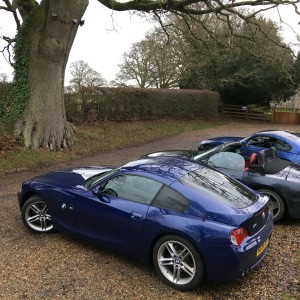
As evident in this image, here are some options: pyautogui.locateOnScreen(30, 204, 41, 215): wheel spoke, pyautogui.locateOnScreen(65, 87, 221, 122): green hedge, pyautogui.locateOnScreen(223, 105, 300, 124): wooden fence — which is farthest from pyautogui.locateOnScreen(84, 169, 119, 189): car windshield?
pyautogui.locateOnScreen(223, 105, 300, 124): wooden fence

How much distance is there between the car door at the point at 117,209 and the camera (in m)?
4.75

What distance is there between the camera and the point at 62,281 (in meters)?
4.62

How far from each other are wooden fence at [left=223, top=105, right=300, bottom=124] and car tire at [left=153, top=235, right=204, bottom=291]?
2603 cm

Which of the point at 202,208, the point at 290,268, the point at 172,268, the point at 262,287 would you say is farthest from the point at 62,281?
the point at 290,268

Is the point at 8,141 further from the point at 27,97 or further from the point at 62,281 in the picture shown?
the point at 62,281

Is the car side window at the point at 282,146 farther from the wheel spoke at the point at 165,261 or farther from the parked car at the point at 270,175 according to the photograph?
the wheel spoke at the point at 165,261

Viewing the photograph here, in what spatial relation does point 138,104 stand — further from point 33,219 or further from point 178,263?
point 178,263

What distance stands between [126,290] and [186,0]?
11.5 meters

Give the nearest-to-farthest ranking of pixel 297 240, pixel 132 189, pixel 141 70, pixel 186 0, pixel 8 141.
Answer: pixel 132 189
pixel 297 240
pixel 8 141
pixel 186 0
pixel 141 70

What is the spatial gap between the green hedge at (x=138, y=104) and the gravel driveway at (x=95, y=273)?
11699 millimetres

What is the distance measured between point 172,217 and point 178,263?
0.55 m

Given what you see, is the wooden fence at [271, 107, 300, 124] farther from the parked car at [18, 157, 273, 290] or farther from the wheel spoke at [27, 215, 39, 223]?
the wheel spoke at [27, 215, 39, 223]

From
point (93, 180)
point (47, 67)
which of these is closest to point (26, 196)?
point (93, 180)

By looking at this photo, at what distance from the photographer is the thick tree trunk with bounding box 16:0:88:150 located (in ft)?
40.6
